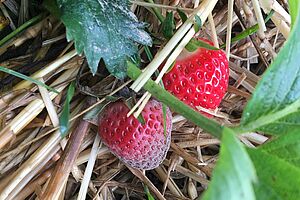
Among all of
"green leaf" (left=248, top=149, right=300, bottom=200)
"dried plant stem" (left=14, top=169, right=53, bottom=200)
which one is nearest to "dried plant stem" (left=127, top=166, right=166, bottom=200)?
"dried plant stem" (left=14, top=169, right=53, bottom=200)

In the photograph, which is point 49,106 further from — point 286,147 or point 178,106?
point 286,147

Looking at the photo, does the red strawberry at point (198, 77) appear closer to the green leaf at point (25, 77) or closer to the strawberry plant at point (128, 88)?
the strawberry plant at point (128, 88)

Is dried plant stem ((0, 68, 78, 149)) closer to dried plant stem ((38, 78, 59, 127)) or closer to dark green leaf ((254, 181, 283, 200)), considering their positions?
dried plant stem ((38, 78, 59, 127))

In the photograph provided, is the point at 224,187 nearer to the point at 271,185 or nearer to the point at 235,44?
the point at 271,185

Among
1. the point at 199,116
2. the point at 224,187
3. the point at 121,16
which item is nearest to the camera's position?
the point at 224,187

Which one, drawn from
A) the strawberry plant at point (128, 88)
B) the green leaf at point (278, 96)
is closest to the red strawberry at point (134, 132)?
the strawberry plant at point (128, 88)

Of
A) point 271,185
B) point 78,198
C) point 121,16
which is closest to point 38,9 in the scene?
point 121,16
